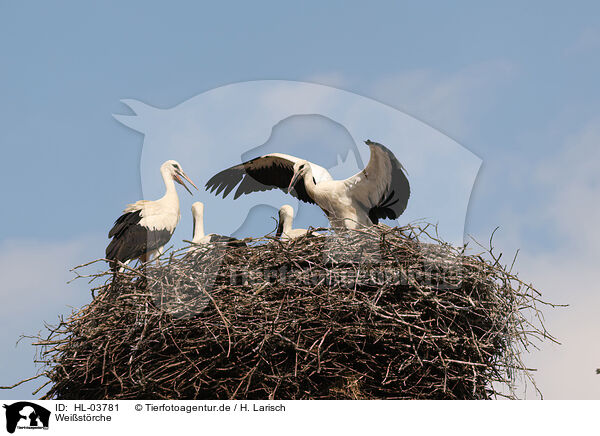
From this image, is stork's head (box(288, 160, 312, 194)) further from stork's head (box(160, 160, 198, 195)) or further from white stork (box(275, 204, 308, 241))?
stork's head (box(160, 160, 198, 195))

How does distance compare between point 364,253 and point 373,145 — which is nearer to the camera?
point 364,253

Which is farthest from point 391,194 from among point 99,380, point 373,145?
point 99,380

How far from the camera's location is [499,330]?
11.8 feet

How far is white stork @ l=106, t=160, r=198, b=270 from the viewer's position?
16.4ft

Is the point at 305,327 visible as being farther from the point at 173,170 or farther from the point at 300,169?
the point at 173,170

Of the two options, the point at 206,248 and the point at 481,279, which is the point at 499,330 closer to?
the point at 481,279

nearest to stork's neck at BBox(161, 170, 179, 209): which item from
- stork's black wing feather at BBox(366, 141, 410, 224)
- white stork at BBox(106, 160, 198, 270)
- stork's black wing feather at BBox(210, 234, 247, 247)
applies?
white stork at BBox(106, 160, 198, 270)

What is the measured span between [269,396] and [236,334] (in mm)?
322

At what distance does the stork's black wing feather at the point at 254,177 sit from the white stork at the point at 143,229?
44cm

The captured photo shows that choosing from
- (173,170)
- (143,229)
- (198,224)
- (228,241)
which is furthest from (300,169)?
(228,241)

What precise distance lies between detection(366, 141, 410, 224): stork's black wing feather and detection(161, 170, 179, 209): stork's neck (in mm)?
1443

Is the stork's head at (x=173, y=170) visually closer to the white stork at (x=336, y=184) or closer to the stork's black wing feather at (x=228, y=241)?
the white stork at (x=336, y=184)
